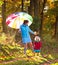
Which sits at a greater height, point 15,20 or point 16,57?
point 15,20

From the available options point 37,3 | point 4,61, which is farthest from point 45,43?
point 4,61

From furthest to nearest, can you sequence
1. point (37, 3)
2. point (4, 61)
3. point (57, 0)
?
point (57, 0), point (37, 3), point (4, 61)

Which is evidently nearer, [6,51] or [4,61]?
[4,61]

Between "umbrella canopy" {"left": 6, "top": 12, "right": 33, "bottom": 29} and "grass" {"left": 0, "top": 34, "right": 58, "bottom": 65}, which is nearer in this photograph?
"grass" {"left": 0, "top": 34, "right": 58, "bottom": 65}

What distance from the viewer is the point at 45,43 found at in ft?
84.5

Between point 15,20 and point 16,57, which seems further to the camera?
point 15,20

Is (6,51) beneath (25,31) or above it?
beneath

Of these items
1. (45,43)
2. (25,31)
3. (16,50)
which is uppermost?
(25,31)

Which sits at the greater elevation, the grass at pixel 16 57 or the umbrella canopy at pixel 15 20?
the umbrella canopy at pixel 15 20

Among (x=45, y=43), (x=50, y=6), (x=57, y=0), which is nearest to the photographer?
(x=45, y=43)

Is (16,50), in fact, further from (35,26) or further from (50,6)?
(50,6)

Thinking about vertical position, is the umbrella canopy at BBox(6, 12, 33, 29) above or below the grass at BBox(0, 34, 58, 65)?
above

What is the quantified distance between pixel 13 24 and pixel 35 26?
1127 centimetres

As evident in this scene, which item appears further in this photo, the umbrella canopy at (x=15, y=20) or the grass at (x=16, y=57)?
the umbrella canopy at (x=15, y=20)
